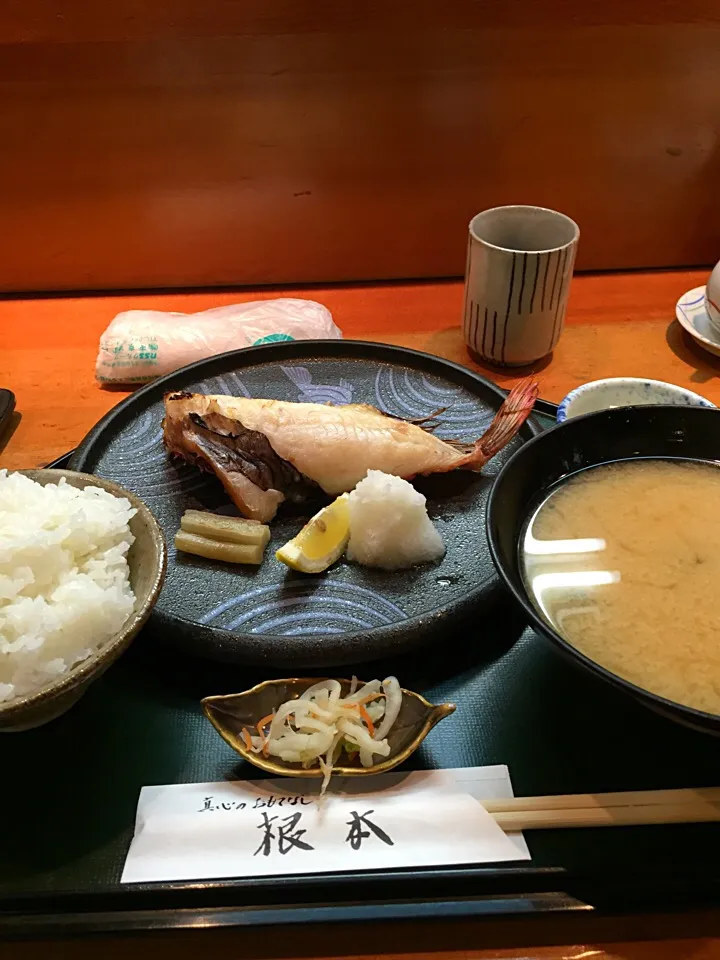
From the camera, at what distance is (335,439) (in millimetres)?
1509

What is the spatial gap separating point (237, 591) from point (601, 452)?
2.23 feet

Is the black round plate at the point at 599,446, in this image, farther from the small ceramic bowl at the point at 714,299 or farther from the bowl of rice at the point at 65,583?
the small ceramic bowl at the point at 714,299

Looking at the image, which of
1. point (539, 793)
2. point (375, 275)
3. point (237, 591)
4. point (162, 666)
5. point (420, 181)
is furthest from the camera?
point (375, 275)

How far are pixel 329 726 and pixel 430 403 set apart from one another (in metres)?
0.96

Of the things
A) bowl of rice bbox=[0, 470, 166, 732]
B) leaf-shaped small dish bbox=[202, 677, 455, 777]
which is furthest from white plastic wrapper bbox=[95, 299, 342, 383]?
leaf-shaped small dish bbox=[202, 677, 455, 777]

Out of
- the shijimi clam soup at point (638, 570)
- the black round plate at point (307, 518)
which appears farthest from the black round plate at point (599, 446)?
the black round plate at point (307, 518)

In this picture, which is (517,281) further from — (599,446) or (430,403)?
(599,446)

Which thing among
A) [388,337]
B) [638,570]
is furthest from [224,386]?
[638,570]

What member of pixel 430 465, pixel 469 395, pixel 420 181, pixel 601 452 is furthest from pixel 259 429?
pixel 420 181

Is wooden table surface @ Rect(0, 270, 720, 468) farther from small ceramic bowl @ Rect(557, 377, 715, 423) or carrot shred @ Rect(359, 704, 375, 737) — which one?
carrot shred @ Rect(359, 704, 375, 737)

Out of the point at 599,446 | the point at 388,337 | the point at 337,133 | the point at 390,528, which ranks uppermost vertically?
the point at 337,133

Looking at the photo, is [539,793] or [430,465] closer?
[539,793]

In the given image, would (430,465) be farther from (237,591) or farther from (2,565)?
(2,565)

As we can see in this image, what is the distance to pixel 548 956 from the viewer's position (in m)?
0.87
